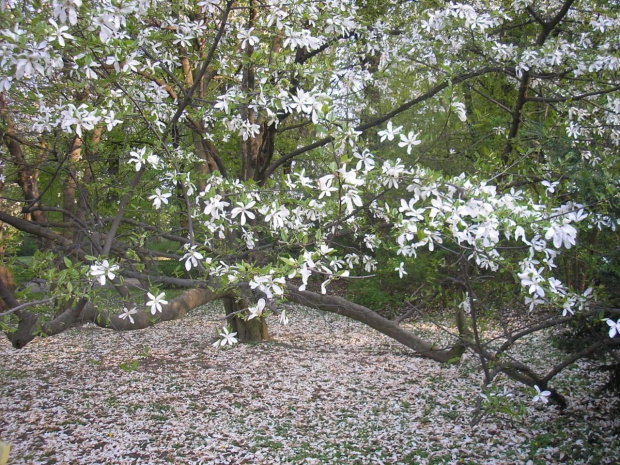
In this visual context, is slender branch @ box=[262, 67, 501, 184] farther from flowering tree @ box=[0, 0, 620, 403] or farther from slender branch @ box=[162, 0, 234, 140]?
slender branch @ box=[162, 0, 234, 140]

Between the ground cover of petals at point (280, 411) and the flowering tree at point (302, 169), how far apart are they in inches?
27.3

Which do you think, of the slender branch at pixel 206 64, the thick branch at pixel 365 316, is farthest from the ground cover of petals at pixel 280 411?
the slender branch at pixel 206 64

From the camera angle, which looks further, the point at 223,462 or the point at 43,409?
the point at 43,409

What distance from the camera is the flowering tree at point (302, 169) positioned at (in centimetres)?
215

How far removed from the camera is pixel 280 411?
207 inches

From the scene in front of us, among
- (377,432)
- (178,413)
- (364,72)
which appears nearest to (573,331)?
(377,432)

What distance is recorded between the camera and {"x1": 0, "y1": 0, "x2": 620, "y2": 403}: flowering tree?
2.15 meters

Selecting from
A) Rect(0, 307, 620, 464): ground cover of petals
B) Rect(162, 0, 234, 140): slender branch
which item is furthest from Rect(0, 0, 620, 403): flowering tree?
Rect(0, 307, 620, 464): ground cover of petals

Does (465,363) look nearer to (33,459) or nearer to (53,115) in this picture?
(33,459)

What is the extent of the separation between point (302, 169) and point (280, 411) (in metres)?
3.19

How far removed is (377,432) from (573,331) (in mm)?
1891

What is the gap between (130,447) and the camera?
4387 mm

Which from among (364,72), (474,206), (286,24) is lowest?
(474,206)

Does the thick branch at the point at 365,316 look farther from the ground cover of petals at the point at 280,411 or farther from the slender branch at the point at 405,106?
the slender branch at the point at 405,106
